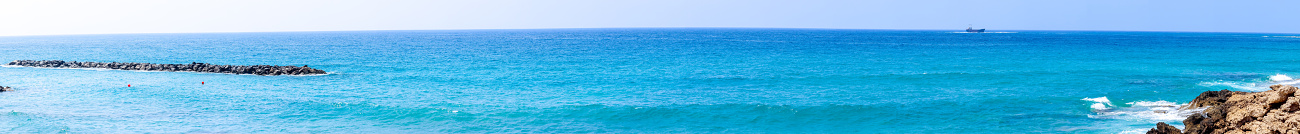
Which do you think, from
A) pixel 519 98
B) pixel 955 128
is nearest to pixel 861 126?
pixel 955 128

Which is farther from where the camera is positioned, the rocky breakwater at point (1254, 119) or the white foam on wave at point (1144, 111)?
the white foam on wave at point (1144, 111)

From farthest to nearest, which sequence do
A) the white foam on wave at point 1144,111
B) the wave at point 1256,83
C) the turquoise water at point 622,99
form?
1. the wave at point 1256,83
2. the white foam on wave at point 1144,111
3. the turquoise water at point 622,99

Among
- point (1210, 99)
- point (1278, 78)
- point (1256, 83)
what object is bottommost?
point (1256, 83)

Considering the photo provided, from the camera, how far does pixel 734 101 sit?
141 ft

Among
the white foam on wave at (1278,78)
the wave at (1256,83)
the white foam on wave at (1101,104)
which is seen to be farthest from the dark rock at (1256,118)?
the white foam on wave at (1278,78)

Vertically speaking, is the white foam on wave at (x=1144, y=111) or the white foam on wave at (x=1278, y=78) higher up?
the white foam on wave at (x=1278, y=78)

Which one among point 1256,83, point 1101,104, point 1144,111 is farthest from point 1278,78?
point 1144,111

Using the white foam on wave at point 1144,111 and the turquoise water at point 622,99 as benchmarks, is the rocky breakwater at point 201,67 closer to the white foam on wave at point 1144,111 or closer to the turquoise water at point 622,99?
the turquoise water at point 622,99

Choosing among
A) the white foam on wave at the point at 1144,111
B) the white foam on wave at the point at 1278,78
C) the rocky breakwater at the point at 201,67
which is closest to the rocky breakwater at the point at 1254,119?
the white foam on wave at the point at 1144,111


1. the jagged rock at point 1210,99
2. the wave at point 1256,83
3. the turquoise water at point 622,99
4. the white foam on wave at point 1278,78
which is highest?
the jagged rock at point 1210,99

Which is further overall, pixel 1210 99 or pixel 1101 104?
pixel 1101 104

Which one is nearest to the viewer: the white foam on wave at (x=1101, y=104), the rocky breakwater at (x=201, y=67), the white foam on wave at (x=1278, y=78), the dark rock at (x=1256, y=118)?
the dark rock at (x=1256, y=118)

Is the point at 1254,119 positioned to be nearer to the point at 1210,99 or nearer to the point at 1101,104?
the point at 1210,99

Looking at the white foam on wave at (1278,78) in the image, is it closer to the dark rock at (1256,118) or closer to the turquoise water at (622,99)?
the turquoise water at (622,99)
